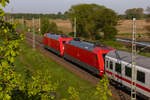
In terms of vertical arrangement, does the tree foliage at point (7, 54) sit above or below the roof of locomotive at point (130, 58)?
above

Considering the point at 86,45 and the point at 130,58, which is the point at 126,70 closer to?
the point at 130,58

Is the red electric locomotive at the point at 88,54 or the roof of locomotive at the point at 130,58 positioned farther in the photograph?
the red electric locomotive at the point at 88,54

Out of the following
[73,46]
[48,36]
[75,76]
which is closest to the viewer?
[75,76]

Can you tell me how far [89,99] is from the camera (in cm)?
1741

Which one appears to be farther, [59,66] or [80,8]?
[80,8]

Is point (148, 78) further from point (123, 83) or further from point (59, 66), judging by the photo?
point (59, 66)

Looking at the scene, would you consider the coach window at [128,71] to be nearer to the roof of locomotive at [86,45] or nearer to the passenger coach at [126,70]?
Answer: the passenger coach at [126,70]

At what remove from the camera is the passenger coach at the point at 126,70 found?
48.5 feet

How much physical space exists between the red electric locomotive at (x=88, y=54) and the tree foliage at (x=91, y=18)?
31763mm

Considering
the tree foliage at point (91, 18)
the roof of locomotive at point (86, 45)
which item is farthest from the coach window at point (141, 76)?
the tree foliage at point (91, 18)

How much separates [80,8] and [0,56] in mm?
70137

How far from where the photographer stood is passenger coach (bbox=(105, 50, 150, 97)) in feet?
48.5

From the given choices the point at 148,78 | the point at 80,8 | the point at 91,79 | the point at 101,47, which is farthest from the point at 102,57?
the point at 80,8

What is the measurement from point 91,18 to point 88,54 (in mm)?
42714
